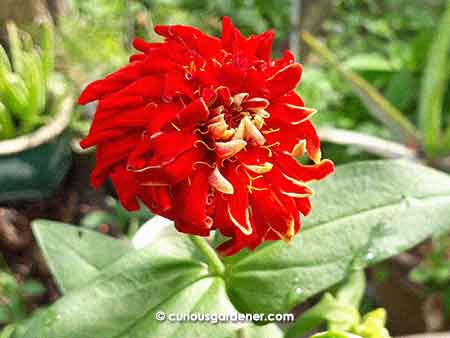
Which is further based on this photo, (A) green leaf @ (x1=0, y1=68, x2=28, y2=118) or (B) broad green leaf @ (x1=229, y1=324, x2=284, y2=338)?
(A) green leaf @ (x1=0, y1=68, x2=28, y2=118)

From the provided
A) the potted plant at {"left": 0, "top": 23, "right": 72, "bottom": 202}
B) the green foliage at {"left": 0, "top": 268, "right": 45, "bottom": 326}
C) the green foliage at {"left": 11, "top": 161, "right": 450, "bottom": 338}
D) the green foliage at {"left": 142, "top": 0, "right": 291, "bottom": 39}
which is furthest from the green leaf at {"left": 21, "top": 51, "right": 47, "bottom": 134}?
the green foliage at {"left": 11, "top": 161, "right": 450, "bottom": 338}

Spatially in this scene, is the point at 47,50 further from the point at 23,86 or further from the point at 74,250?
the point at 74,250

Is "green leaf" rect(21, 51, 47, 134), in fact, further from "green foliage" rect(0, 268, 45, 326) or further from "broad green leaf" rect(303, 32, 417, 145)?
"broad green leaf" rect(303, 32, 417, 145)

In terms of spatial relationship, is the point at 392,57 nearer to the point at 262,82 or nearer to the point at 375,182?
the point at 375,182

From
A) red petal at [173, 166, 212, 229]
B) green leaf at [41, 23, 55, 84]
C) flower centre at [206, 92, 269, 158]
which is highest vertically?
flower centre at [206, 92, 269, 158]

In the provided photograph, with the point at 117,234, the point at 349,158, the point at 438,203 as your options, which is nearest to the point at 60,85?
the point at 117,234

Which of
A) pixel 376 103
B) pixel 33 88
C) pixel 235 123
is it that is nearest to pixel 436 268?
pixel 376 103

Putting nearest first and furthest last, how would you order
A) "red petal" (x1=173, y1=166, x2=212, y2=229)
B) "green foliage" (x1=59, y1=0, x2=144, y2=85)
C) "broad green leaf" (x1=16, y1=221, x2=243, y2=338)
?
"red petal" (x1=173, y1=166, x2=212, y2=229)
"broad green leaf" (x1=16, y1=221, x2=243, y2=338)
"green foliage" (x1=59, y1=0, x2=144, y2=85)
